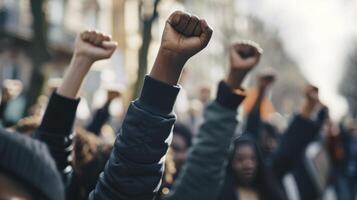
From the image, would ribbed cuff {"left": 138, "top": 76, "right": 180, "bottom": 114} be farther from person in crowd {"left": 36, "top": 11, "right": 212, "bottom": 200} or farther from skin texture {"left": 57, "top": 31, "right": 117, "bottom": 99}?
skin texture {"left": 57, "top": 31, "right": 117, "bottom": 99}

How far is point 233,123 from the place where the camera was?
9.26 ft

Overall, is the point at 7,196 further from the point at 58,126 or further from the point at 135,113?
the point at 58,126

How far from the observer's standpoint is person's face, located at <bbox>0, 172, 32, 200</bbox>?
1.44 metres

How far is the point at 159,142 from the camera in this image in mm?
1811

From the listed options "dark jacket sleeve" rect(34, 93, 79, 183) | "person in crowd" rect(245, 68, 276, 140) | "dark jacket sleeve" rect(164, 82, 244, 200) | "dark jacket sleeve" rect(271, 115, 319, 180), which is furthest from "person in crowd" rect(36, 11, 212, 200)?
"person in crowd" rect(245, 68, 276, 140)

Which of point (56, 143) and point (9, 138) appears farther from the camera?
point (56, 143)

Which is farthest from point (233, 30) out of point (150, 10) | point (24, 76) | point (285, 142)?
point (285, 142)

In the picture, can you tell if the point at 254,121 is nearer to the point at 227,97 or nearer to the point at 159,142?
the point at 227,97

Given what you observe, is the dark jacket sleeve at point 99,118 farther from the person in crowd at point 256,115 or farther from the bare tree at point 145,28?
the bare tree at point 145,28

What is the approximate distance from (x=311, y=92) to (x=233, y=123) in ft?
3.61

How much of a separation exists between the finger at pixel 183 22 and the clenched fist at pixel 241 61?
965 millimetres

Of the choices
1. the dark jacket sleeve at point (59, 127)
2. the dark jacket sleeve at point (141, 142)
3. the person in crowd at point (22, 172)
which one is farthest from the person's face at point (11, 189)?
the dark jacket sleeve at point (59, 127)

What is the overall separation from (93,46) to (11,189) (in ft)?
3.79

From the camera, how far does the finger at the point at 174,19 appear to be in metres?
1.82
